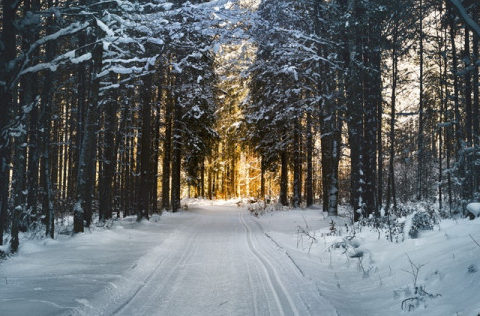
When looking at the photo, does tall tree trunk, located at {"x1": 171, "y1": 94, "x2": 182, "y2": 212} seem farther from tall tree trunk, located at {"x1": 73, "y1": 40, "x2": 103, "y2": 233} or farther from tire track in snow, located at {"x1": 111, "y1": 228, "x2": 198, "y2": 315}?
tire track in snow, located at {"x1": 111, "y1": 228, "x2": 198, "y2": 315}

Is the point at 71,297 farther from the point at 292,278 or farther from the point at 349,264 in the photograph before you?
the point at 349,264

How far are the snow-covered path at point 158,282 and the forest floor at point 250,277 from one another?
0.6 inches

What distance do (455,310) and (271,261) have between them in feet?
13.4

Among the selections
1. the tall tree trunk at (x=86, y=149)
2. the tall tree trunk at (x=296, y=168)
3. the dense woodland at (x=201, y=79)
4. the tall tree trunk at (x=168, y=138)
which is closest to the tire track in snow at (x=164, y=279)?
the dense woodland at (x=201, y=79)

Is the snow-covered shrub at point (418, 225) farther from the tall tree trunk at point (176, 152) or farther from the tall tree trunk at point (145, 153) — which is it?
the tall tree trunk at point (176, 152)

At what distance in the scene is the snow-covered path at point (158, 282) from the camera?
484cm

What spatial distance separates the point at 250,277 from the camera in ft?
21.3

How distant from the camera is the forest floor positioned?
4770mm

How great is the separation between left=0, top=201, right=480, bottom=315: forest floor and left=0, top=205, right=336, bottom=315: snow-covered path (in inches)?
0.6

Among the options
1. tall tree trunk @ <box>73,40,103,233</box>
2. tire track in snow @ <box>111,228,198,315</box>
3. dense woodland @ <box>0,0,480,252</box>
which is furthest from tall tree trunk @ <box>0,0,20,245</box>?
tall tree trunk @ <box>73,40,103,233</box>

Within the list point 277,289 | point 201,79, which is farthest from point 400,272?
point 201,79

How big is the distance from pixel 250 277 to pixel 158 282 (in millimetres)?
1627

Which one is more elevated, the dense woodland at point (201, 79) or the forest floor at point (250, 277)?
the dense woodland at point (201, 79)

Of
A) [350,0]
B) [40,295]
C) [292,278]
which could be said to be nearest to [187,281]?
[292,278]
